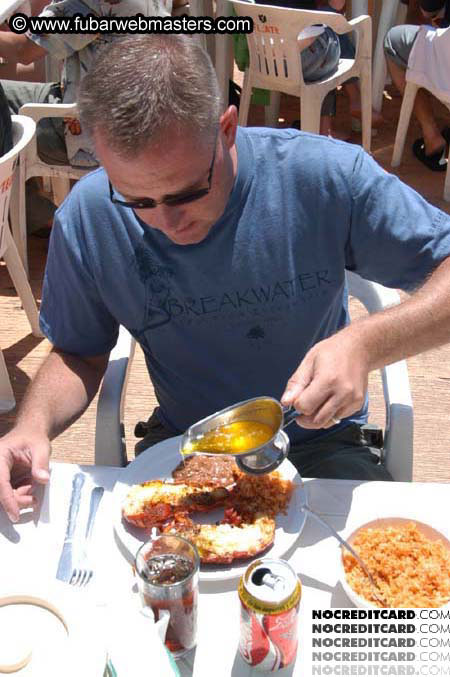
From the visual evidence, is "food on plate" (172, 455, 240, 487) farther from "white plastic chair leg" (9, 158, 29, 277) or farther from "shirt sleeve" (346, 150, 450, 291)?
"white plastic chair leg" (9, 158, 29, 277)

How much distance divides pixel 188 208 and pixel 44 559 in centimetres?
73

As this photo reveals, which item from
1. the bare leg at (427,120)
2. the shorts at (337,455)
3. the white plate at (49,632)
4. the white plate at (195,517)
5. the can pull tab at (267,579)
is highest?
the white plate at (49,632)

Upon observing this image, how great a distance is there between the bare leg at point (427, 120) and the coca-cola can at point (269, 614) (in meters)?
4.45

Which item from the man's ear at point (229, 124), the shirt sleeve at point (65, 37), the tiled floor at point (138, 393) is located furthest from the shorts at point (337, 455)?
the shirt sleeve at point (65, 37)

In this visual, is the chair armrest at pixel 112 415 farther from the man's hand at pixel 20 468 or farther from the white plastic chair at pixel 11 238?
the white plastic chair at pixel 11 238

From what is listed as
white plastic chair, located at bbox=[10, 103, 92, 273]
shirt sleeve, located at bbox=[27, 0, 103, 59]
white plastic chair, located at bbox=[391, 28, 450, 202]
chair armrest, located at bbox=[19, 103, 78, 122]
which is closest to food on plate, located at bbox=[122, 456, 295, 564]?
white plastic chair, located at bbox=[10, 103, 92, 273]

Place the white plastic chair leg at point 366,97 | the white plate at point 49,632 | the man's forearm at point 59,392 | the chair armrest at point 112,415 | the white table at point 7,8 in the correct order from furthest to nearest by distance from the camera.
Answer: the white plastic chair leg at point 366,97 → the white table at point 7,8 → the chair armrest at point 112,415 → the man's forearm at point 59,392 → the white plate at point 49,632

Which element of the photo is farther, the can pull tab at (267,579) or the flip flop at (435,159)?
the flip flop at (435,159)

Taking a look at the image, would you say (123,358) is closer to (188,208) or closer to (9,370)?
(188,208)

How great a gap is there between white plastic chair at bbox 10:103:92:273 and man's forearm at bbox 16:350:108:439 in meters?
1.85

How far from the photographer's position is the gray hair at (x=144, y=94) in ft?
4.41

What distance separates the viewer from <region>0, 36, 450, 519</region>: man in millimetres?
1483

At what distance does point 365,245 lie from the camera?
5.50ft

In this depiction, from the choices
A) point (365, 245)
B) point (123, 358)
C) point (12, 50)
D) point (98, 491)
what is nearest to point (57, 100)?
point (12, 50)
